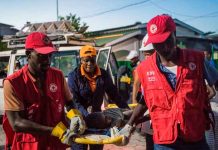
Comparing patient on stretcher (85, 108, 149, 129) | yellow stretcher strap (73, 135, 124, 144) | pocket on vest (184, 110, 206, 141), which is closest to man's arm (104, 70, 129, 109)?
patient on stretcher (85, 108, 149, 129)

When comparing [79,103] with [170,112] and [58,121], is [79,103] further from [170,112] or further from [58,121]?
[170,112]

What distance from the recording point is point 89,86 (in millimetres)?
4348

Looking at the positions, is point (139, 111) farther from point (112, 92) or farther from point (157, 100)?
point (112, 92)

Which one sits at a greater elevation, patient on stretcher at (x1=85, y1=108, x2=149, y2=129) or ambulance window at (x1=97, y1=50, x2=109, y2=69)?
ambulance window at (x1=97, y1=50, x2=109, y2=69)

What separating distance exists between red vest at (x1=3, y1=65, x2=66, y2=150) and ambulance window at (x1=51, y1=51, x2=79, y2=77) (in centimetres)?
510

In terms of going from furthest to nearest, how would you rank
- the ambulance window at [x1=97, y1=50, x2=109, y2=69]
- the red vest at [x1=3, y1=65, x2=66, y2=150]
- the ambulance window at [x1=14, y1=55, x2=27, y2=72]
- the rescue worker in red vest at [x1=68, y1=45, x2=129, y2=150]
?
the ambulance window at [x1=97, y1=50, x2=109, y2=69] → the ambulance window at [x1=14, y1=55, x2=27, y2=72] → the rescue worker in red vest at [x1=68, y1=45, x2=129, y2=150] → the red vest at [x1=3, y1=65, x2=66, y2=150]

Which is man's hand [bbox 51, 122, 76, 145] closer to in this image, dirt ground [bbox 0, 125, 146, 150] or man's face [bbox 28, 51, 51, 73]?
man's face [bbox 28, 51, 51, 73]

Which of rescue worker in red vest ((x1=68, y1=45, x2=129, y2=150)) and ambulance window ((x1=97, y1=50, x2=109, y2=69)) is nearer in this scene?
rescue worker in red vest ((x1=68, y1=45, x2=129, y2=150))

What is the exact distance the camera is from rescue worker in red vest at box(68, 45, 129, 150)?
4.30 meters

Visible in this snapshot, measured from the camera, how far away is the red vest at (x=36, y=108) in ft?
9.28

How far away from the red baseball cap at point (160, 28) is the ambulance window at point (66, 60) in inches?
208

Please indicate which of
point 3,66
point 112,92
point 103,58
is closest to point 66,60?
point 103,58

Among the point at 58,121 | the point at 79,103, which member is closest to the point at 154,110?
the point at 58,121

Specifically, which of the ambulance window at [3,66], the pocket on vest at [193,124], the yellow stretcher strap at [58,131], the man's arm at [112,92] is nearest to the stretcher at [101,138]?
the yellow stretcher strap at [58,131]
